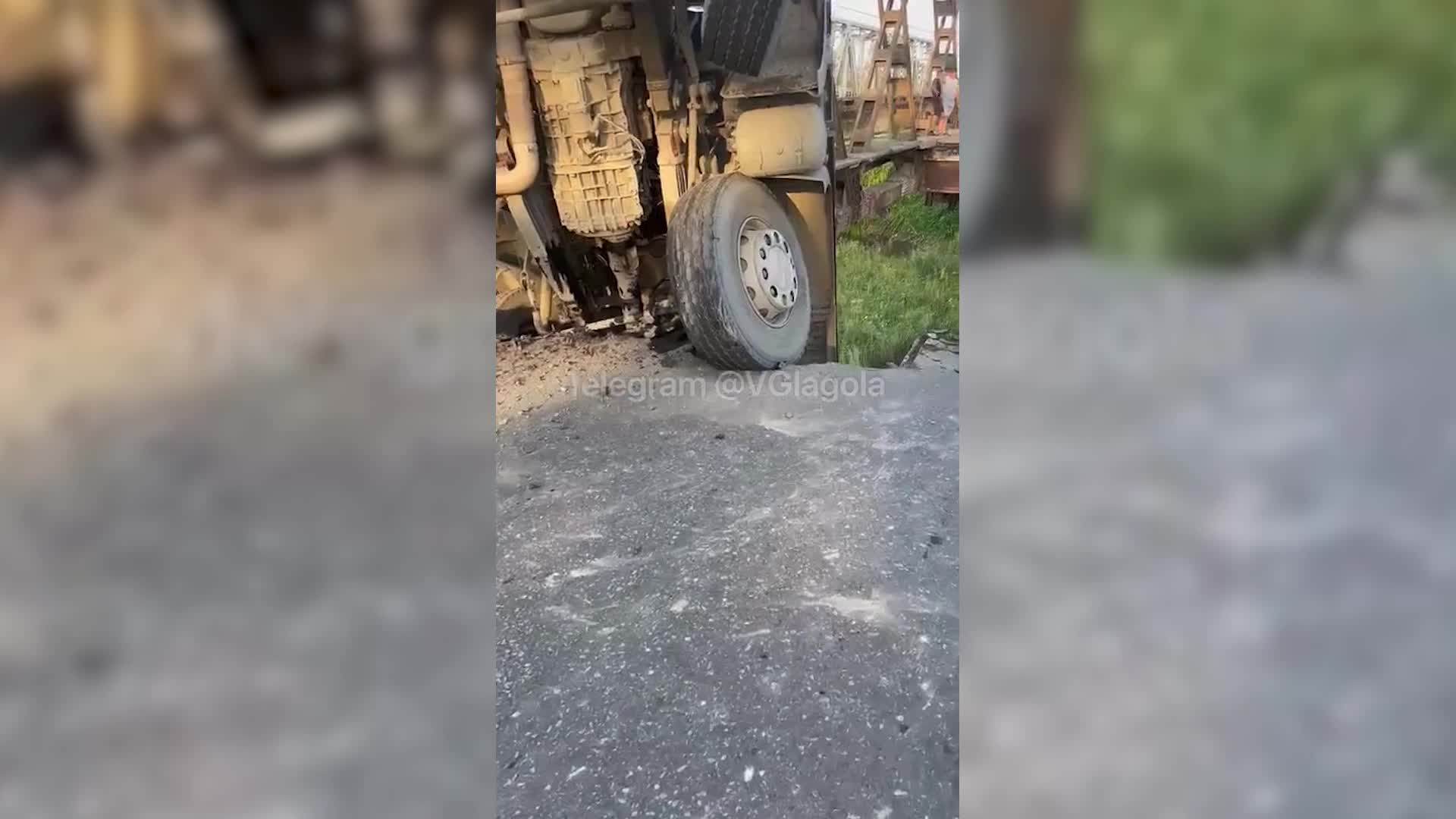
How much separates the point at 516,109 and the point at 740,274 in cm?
79

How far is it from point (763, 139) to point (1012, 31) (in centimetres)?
171

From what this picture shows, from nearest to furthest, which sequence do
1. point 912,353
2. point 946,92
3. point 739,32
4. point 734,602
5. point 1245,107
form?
point 1245,107
point 734,602
point 946,92
point 739,32
point 912,353

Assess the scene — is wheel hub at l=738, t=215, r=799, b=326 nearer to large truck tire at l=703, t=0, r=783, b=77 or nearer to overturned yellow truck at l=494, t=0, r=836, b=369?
overturned yellow truck at l=494, t=0, r=836, b=369

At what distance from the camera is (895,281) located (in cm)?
219

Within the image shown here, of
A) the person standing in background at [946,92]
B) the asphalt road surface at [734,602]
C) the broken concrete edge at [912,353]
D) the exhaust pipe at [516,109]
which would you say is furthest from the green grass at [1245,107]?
the exhaust pipe at [516,109]

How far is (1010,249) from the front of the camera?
2.01 feet

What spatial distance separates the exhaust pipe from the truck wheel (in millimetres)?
452

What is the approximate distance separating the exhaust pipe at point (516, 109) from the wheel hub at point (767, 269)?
26.2 inches

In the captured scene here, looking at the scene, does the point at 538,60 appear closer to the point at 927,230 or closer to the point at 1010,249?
the point at 927,230

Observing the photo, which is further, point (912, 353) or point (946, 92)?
point (912, 353)

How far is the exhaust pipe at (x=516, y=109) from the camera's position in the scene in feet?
7.34

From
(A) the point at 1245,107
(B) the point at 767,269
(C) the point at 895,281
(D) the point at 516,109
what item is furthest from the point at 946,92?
(A) the point at 1245,107

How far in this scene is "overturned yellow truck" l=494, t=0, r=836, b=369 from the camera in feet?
7.08

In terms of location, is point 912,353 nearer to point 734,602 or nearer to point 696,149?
point 696,149
